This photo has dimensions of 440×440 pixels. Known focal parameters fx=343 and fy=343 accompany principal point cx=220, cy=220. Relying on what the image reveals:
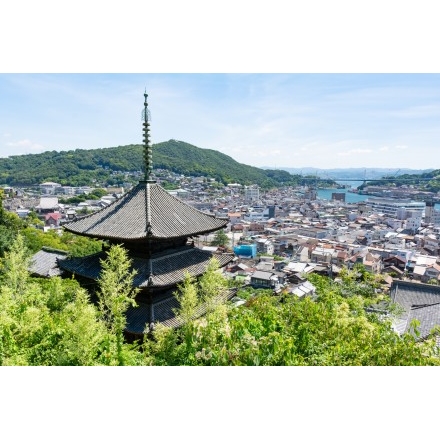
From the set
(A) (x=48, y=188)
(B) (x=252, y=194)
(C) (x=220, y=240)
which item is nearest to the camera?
(C) (x=220, y=240)

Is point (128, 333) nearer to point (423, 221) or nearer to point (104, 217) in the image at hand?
point (104, 217)

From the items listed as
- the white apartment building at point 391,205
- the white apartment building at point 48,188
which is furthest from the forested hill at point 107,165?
the white apartment building at point 391,205

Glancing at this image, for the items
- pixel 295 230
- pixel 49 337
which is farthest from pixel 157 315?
pixel 295 230

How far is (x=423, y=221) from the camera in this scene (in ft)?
219

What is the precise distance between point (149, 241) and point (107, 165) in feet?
312

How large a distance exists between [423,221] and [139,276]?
72563 mm

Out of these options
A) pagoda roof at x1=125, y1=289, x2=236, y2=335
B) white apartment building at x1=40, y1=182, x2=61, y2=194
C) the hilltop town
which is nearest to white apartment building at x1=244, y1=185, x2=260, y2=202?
the hilltop town

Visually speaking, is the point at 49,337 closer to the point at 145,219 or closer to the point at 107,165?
the point at 145,219

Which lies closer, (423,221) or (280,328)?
(280,328)

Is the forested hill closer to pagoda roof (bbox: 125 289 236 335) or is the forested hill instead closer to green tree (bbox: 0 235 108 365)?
pagoda roof (bbox: 125 289 236 335)

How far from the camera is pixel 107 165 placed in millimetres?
96312

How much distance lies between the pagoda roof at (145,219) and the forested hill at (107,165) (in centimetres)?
8118

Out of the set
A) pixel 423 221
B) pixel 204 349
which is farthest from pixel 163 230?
pixel 423 221

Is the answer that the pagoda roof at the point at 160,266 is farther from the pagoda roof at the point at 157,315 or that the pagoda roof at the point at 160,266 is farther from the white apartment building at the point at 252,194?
the white apartment building at the point at 252,194
